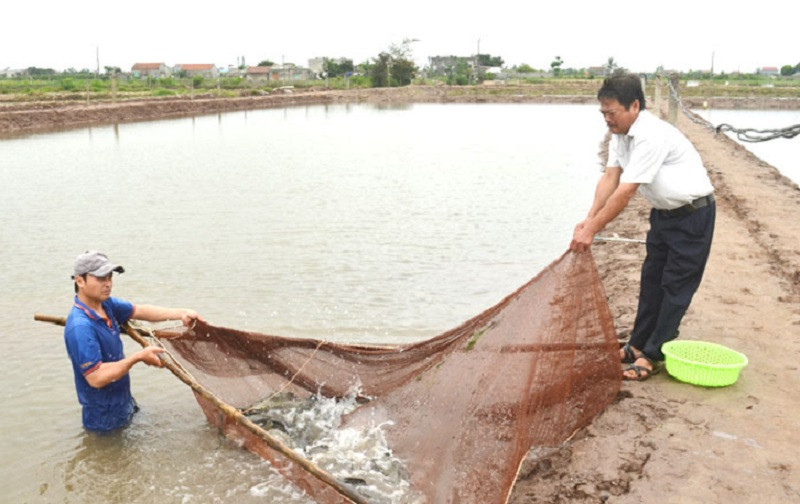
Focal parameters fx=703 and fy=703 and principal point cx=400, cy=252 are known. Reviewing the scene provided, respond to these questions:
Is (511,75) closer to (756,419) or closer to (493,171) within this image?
(493,171)

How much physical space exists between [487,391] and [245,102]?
43430 mm

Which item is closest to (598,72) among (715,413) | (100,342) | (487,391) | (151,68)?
(151,68)

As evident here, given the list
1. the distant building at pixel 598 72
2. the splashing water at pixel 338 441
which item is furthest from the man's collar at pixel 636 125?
the distant building at pixel 598 72

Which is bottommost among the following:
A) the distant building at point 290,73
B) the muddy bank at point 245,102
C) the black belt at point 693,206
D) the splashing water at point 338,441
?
the splashing water at point 338,441

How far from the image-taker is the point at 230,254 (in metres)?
9.02

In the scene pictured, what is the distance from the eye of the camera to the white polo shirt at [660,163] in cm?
382

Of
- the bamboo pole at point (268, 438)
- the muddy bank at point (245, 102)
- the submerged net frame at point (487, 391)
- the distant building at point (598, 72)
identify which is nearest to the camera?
the bamboo pole at point (268, 438)

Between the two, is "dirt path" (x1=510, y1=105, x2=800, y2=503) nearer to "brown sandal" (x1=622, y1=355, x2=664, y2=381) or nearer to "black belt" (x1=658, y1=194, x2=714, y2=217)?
"brown sandal" (x1=622, y1=355, x2=664, y2=381)

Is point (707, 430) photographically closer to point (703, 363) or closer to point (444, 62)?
point (703, 363)

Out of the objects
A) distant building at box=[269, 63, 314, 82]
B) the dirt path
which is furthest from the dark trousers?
distant building at box=[269, 63, 314, 82]

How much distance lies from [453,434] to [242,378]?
1.64 metres

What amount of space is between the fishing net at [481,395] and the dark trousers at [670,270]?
57cm

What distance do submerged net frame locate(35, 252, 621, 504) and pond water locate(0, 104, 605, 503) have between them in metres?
0.70

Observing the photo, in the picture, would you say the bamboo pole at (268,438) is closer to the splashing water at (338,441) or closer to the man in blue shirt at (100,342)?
the man in blue shirt at (100,342)
